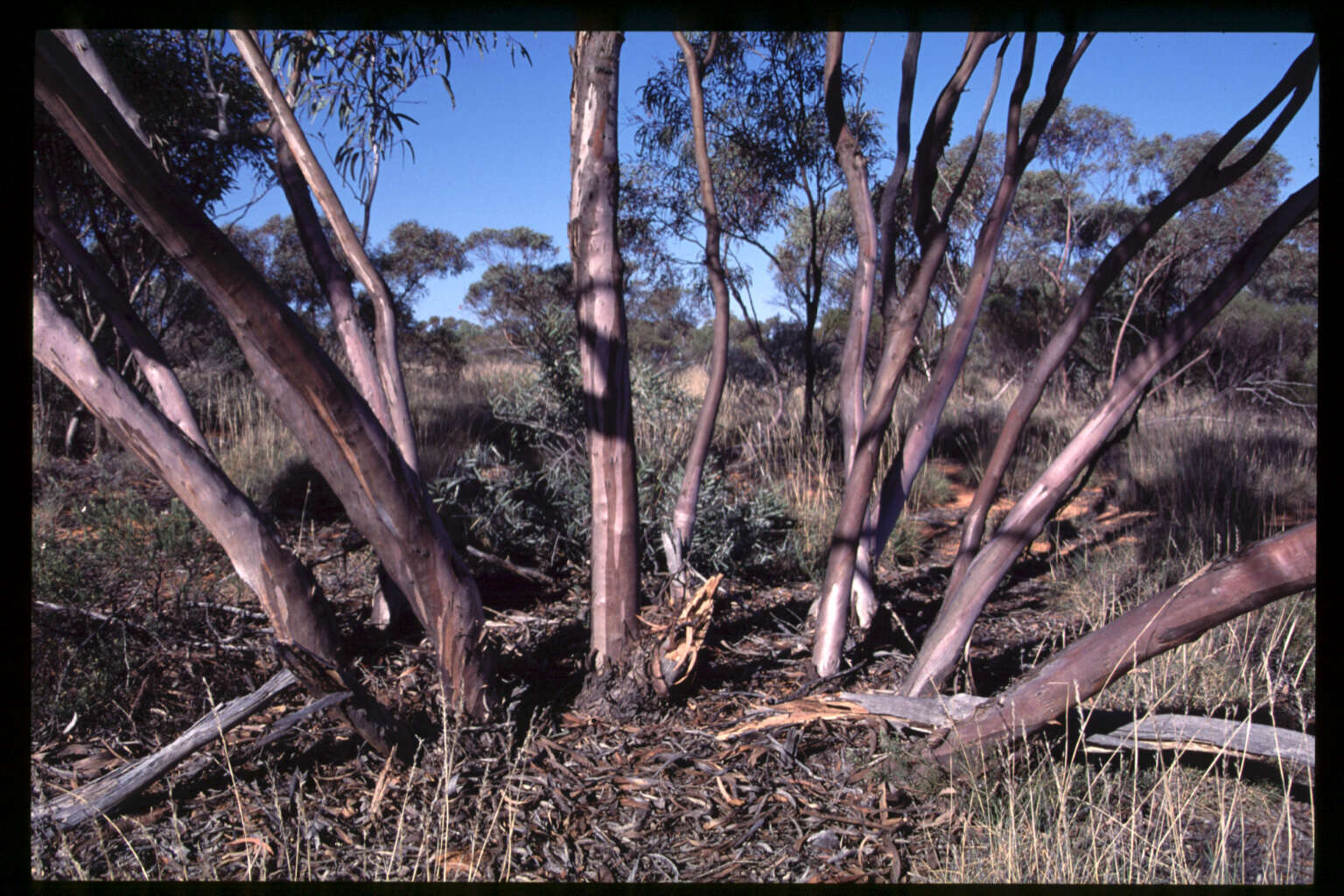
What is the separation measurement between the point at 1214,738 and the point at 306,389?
8.40 ft

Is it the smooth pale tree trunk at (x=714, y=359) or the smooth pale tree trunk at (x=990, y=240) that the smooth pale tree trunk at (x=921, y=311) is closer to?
the smooth pale tree trunk at (x=990, y=240)

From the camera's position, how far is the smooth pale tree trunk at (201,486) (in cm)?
217

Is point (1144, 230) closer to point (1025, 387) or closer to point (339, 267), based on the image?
point (1025, 387)

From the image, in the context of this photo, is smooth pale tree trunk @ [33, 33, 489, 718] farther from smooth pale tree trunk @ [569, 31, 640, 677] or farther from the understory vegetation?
smooth pale tree trunk @ [569, 31, 640, 677]

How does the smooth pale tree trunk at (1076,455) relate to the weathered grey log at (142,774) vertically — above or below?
above

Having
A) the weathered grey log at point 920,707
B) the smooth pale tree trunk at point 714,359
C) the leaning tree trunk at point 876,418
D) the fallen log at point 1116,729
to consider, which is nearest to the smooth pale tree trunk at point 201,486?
the fallen log at point 1116,729

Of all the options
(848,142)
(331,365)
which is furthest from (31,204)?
(848,142)

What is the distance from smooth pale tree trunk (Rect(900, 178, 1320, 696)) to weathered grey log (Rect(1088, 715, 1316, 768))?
496 millimetres

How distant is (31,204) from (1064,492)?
297 cm

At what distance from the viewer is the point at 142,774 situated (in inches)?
80.1

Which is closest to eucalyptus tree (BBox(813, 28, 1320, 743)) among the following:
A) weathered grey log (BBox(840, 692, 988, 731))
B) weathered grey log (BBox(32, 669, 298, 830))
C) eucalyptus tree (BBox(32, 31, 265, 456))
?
weathered grey log (BBox(840, 692, 988, 731))

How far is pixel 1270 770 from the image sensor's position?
2334mm

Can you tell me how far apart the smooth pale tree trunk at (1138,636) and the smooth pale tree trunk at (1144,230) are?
1.65 ft

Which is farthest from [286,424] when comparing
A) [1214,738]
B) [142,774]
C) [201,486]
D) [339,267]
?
[1214,738]
